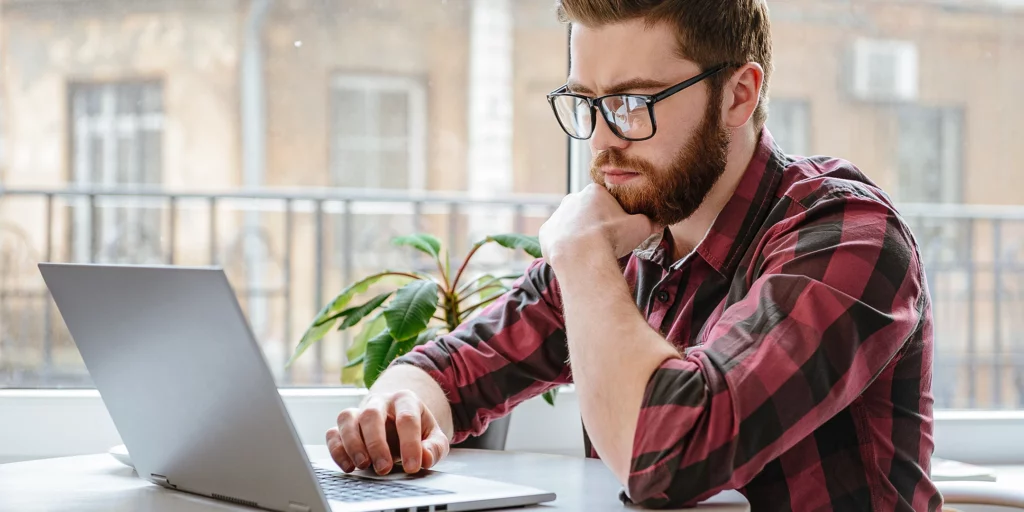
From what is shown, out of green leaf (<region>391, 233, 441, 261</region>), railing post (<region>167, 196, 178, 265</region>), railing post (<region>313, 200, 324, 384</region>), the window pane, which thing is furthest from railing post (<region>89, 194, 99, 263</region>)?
green leaf (<region>391, 233, 441, 261</region>)

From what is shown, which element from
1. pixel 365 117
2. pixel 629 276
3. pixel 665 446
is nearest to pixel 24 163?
pixel 365 117

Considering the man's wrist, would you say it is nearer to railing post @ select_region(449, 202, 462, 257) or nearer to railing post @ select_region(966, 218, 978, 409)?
railing post @ select_region(449, 202, 462, 257)

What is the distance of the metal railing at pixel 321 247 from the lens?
378 centimetres

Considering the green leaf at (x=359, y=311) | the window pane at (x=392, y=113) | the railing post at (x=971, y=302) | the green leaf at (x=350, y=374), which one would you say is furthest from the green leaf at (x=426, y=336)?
the window pane at (x=392, y=113)

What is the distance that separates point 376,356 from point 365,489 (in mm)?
737

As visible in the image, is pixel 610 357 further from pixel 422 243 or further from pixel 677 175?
pixel 422 243

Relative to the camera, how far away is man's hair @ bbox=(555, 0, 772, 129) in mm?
1189

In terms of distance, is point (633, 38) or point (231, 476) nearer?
point (231, 476)

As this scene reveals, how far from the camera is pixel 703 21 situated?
1.20m

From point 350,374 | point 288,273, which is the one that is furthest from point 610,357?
point 288,273

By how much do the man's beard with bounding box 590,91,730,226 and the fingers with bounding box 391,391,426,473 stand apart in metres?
0.37

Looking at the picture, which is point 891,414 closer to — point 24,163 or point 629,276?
point 629,276

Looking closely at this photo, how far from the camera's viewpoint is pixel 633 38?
3.89ft

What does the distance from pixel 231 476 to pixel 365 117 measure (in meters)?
4.23
